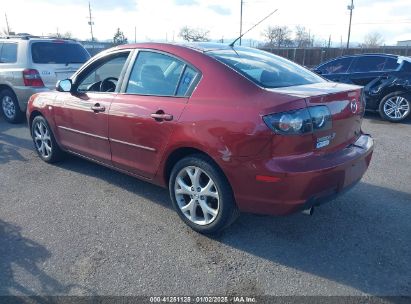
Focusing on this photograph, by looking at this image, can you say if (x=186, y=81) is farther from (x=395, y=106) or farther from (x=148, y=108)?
(x=395, y=106)

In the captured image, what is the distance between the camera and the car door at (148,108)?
314 cm

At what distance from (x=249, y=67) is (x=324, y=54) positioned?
25340mm

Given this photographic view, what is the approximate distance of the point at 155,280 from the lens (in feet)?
8.54

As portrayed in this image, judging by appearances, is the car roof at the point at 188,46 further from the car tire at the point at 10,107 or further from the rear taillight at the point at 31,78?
the car tire at the point at 10,107

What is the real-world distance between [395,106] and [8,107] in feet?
28.0

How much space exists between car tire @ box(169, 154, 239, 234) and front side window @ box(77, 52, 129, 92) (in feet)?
4.43

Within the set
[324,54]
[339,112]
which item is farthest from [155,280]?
[324,54]

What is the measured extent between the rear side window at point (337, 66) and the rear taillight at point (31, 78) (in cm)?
674

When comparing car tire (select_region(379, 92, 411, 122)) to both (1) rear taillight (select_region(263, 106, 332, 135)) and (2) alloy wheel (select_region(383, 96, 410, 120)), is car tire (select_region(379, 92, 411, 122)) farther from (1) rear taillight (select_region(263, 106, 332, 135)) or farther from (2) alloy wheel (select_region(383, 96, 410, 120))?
(1) rear taillight (select_region(263, 106, 332, 135))

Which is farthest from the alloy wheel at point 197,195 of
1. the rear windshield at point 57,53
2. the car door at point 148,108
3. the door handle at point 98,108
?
the rear windshield at point 57,53

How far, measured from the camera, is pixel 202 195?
3100 millimetres

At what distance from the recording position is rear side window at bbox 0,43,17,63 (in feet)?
24.3

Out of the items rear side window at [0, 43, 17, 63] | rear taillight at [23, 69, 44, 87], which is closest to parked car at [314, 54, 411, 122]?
rear taillight at [23, 69, 44, 87]

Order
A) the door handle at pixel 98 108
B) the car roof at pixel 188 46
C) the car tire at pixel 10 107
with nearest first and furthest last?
the car roof at pixel 188 46 → the door handle at pixel 98 108 → the car tire at pixel 10 107
